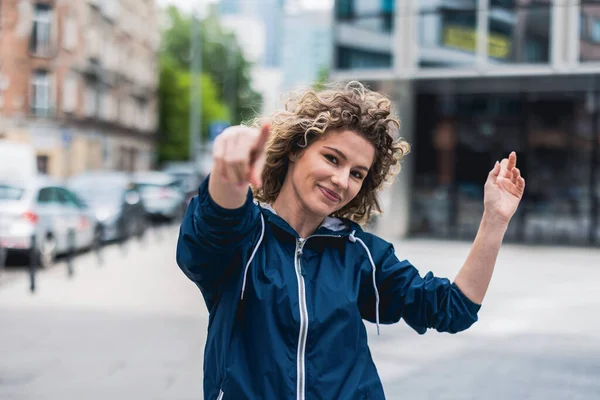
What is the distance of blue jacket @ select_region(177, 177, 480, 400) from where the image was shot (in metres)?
2.01

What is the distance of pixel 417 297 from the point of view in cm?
229

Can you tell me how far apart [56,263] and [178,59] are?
5717 centimetres

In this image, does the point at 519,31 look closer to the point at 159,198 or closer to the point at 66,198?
the point at 66,198

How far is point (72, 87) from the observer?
4319 centimetres

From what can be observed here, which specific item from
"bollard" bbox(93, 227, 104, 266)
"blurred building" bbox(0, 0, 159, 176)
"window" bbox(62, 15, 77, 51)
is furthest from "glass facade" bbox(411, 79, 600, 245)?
"window" bbox(62, 15, 77, 51)

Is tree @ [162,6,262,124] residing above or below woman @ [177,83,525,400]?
above

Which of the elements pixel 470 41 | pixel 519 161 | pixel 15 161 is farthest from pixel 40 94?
pixel 519 161

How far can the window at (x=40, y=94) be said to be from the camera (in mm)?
40156

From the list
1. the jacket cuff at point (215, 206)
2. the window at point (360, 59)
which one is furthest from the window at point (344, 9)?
the jacket cuff at point (215, 206)

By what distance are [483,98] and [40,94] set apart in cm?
2685

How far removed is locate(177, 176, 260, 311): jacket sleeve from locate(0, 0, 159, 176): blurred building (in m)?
26.7

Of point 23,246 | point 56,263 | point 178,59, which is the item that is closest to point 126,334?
point 23,246

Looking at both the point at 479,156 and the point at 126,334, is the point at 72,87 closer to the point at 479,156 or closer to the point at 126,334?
the point at 479,156

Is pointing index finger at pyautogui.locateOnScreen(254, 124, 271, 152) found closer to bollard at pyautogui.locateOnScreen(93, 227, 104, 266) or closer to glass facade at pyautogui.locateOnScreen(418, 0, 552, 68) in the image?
bollard at pyautogui.locateOnScreen(93, 227, 104, 266)
